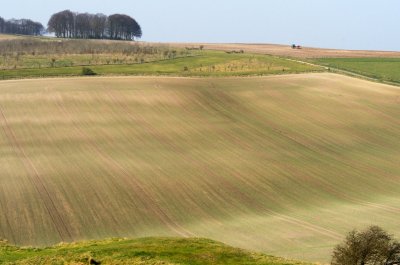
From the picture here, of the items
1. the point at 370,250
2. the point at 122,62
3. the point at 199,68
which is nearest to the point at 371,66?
the point at 199,68

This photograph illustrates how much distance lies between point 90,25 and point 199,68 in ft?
295

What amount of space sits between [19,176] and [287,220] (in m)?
18.5

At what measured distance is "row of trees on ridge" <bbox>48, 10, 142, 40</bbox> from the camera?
556ft

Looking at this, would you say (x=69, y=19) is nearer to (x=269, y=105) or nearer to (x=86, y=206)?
(x=269, y=105)

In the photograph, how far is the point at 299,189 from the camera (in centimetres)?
4356

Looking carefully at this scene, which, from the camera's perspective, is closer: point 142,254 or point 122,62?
point 142,254

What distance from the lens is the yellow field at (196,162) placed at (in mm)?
35719

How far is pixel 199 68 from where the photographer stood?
8712cm

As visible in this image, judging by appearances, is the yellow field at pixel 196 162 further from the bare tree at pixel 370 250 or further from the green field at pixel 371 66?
the green field at pixel 371 66

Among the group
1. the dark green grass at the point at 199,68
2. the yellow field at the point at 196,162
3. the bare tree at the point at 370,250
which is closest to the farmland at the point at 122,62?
the dark green grass at the point at 199,68

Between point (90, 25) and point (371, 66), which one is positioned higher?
point (90, 25)

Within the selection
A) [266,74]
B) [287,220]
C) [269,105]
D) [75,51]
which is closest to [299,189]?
[287,220]

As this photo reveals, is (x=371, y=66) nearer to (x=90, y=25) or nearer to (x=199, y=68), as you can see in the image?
(x=199, y=68)

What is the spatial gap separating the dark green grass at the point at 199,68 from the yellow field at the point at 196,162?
5.92m
